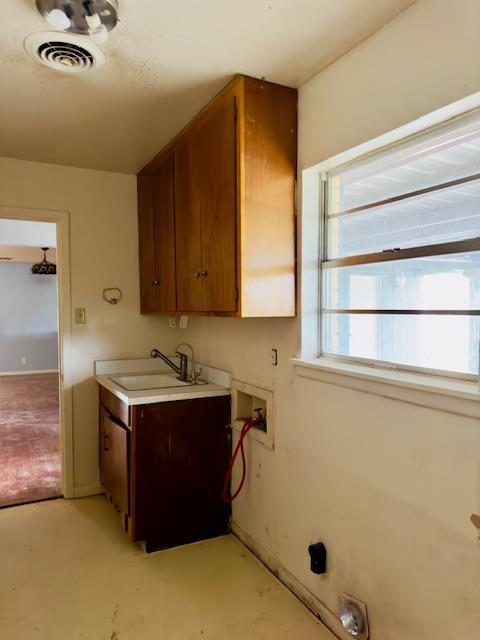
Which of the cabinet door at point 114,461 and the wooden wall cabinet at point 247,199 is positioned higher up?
the wooden wall cabinet at point 247,199

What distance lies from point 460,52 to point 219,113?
1001 mm

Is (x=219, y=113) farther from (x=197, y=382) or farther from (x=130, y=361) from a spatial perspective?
(x=130, y=361)

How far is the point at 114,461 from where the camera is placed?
101 inches

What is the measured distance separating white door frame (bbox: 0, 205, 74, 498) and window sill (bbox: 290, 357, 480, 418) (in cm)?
178

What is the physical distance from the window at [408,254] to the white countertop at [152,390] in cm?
79

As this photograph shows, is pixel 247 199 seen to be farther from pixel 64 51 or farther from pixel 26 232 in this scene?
pixel 26 232

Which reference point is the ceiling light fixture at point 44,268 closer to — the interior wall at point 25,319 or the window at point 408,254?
the interior wall at point 25,319

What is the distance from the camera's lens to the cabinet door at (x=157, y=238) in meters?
2.55

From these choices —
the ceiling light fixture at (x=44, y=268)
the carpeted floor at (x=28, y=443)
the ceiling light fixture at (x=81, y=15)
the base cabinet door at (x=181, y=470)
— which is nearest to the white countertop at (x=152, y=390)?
the base cabinet door at (x=181, y=470)

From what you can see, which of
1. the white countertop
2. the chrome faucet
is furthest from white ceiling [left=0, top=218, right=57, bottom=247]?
the chrome faucet

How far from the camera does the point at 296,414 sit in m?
1.96

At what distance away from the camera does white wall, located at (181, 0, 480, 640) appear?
126 cm

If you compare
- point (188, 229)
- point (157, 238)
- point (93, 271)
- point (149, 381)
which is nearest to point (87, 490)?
point (149, 381)

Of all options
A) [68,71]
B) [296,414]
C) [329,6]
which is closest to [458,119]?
[329,6]
